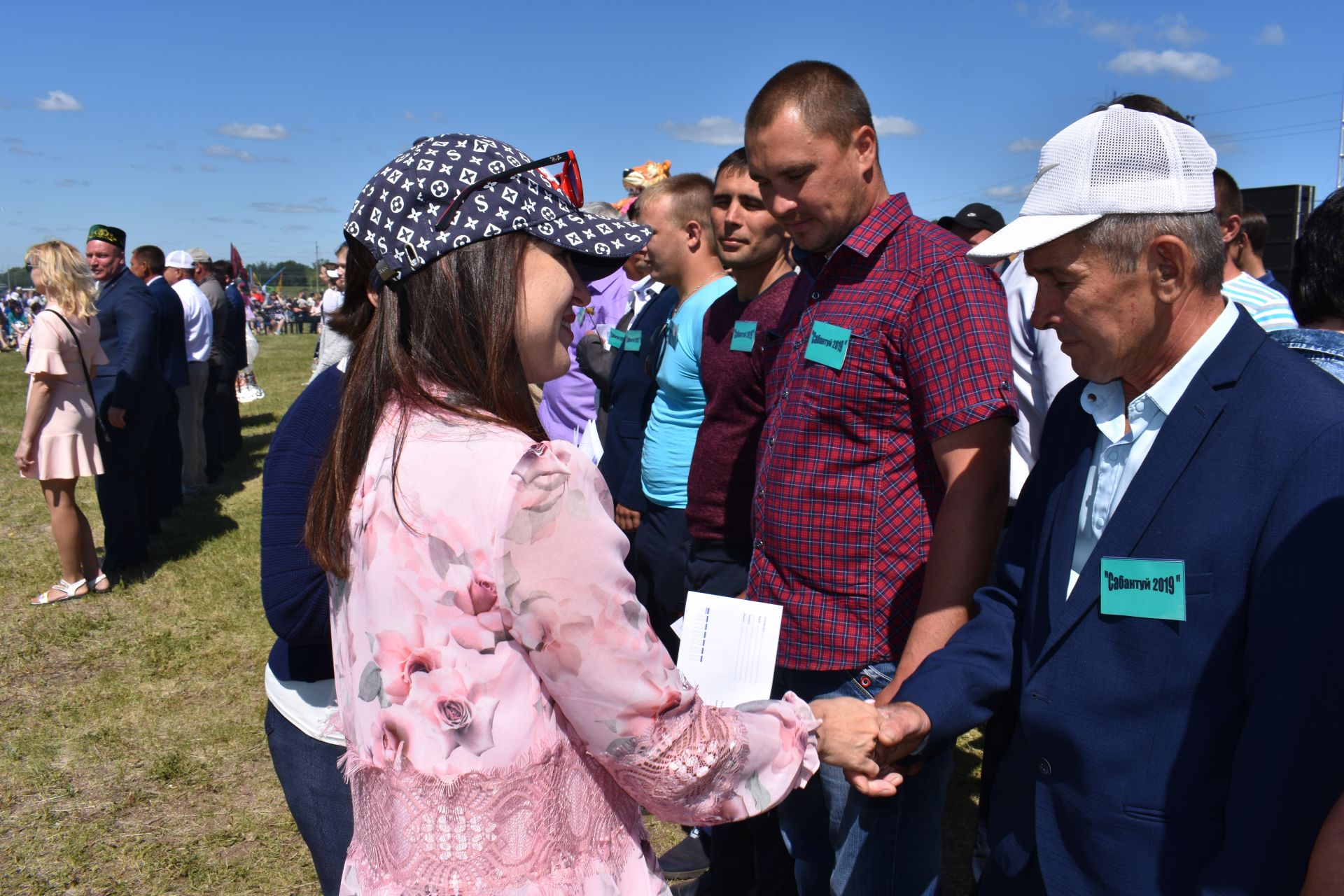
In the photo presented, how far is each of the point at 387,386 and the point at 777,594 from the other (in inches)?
50.3

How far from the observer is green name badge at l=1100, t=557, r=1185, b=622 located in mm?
1449

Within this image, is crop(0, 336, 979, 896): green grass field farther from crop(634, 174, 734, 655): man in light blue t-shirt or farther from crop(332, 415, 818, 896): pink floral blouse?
crop(332, 415, 818, 896): pink floral blouse

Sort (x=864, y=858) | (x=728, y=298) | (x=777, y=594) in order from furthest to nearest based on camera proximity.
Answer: (x=728, y=298) < (x=777, y=594) < (x=864, y=858)

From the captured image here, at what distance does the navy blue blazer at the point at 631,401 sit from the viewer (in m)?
4.24

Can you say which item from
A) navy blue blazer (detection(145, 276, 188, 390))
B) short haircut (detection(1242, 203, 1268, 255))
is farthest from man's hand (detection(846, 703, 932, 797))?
navy blue blazer (detection(145, 276, 188, 390))

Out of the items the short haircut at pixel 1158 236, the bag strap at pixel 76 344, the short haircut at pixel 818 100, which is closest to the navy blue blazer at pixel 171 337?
the bag strap at pixel 76 344

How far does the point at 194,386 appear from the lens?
960 cm

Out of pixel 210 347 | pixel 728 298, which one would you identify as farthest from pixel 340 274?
pixel 728 298

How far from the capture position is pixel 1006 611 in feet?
6.39

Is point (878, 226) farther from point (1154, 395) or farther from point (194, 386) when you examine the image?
point (194, 386)

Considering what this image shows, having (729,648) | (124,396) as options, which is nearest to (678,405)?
(729,648)

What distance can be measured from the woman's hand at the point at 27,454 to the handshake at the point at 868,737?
6152mm

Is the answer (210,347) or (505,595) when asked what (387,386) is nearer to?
(505,595)

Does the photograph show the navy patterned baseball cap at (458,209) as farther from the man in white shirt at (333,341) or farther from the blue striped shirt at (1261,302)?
the man in white shirt at (333,341)
